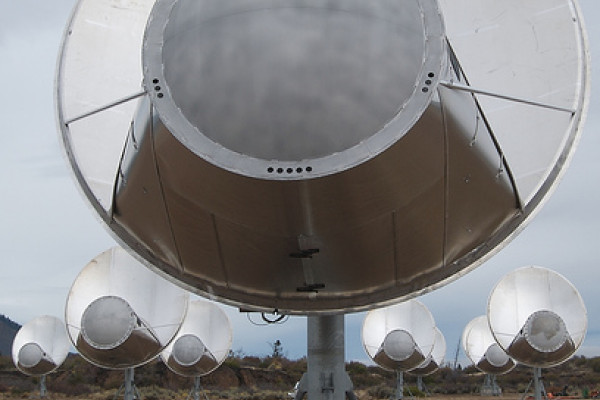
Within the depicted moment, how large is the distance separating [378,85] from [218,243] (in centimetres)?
135

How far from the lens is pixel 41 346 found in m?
27.5

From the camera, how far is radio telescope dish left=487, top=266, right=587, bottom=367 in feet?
51.8

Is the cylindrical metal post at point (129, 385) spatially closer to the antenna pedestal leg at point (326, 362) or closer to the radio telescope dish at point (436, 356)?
the antenna pedestal leg at point (326, 362)

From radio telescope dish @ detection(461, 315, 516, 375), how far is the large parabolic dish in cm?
2745

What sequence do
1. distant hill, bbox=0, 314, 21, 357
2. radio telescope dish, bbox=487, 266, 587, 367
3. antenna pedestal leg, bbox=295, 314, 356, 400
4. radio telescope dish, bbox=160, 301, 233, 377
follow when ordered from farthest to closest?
distant hill, bbox=0, 314, 21, 357, radio telescope dish, bbox=160, 301, 233, 377, radio telescope dish, bbox=487, 266, 587, 367, antenna pedestal leg, bbox=295, 314, 356, 400

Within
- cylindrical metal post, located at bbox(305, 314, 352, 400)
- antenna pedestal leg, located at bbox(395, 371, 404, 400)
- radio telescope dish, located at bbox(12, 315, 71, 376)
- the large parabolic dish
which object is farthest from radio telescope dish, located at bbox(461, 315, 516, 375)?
the large parabolic dish

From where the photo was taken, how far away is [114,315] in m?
12.1

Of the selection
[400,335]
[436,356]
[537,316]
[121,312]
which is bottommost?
[121,312]

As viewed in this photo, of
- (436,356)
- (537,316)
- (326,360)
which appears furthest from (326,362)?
(436,356)

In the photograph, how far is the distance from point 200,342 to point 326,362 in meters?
15.8

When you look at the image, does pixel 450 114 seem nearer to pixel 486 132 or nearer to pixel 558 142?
pixel 486 132

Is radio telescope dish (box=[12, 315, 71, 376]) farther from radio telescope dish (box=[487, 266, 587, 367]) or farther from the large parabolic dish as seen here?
the large parabolic dish

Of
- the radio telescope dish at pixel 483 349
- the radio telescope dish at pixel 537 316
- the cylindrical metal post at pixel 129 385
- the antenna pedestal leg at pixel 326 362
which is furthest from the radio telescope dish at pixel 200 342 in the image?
the antenna pedestal leg at pixel 326 362

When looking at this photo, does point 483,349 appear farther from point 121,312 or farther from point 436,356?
point 121,312
